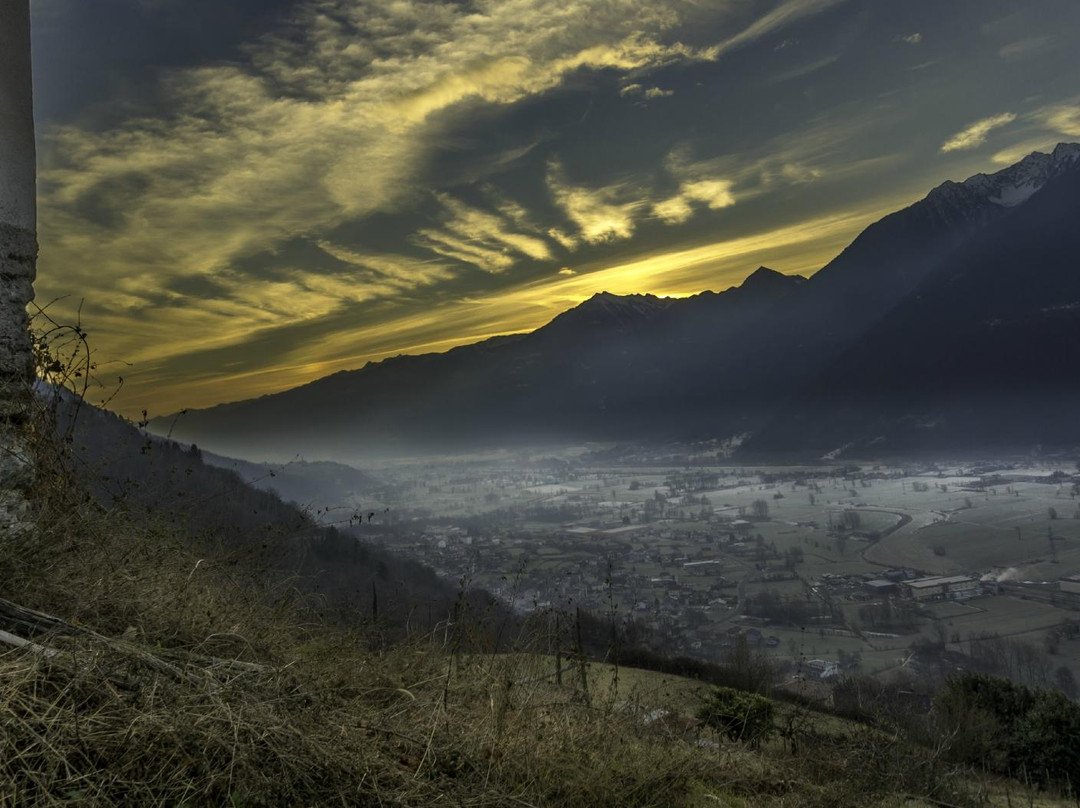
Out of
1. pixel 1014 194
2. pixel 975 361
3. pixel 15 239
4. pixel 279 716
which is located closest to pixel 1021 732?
pixel 279 716

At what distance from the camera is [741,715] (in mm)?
8305

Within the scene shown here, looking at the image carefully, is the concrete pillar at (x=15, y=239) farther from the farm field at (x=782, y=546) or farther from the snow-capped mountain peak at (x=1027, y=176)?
the snow-capped mountain peak at (x=1027, y=176)

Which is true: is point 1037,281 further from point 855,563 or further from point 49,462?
point 49,462

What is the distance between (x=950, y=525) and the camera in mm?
66312

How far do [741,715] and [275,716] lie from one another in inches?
279

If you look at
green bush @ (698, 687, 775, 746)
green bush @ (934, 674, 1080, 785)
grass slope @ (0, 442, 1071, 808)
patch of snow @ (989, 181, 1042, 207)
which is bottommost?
green bush @ (934, 674, 1080, 785)

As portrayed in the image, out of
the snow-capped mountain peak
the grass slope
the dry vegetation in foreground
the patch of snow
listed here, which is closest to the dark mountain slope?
the snow-capped mountain peak

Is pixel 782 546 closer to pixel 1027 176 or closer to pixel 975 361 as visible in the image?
pixel 975 361

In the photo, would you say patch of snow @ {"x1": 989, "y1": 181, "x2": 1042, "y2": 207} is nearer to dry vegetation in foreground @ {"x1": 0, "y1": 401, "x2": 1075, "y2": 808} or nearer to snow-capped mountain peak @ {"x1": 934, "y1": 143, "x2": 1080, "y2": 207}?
snow-capped mountain peak @ {"x1": 934, "y1": 143, "x2": 1080, "y2": 207}

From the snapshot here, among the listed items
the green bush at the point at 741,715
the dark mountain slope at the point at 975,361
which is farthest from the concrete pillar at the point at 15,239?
the dark mountain slope at the point at 975,361

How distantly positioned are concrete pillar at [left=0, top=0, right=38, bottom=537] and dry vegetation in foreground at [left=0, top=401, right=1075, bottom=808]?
357 mm

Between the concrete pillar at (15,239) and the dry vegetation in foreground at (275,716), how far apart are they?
36 cm

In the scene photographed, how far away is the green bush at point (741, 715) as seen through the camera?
778 cm

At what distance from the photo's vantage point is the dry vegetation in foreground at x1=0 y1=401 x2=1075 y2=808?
2.47 metres
